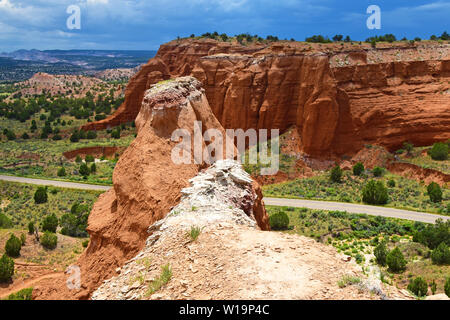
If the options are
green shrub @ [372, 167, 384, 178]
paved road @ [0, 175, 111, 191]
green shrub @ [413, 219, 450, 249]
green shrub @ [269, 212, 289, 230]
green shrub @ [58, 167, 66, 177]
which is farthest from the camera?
green shrub @ [58, 167, 66, 177]

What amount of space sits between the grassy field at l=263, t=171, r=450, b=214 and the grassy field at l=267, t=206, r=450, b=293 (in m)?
6.17

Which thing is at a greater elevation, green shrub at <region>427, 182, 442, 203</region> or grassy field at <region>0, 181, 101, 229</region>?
green shrub at <region>427, 182, 442, 203</region>

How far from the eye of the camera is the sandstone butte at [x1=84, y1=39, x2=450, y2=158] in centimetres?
5116

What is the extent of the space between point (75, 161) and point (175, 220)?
5767 cm

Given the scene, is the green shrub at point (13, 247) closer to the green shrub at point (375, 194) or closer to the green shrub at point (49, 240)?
the green shrub at point (49, 240)

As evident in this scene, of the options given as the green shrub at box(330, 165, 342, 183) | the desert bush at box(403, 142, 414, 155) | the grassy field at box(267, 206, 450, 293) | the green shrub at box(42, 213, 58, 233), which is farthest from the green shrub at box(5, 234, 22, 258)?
the desert bush at box(403, 142, 414, 155)

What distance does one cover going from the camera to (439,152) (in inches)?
1855

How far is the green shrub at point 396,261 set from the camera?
23.7 m

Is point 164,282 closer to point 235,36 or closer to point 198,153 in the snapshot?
point 198,153

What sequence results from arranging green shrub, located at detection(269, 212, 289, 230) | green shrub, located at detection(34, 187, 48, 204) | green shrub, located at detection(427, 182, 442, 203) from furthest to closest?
1. green shrub, located at detection(34, 187, 48, 204)
2. green shrub, located at detection(427, 182, 442, 203)
3. green shrub, located at detection(269, 212, 289, 230)

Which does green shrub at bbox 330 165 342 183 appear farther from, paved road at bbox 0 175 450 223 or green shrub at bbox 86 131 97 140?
green shrub at bbox 86 131 97 140

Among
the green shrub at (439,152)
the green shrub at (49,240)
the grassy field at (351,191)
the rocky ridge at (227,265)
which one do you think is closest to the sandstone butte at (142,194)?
the rocky ridge at (227,265)

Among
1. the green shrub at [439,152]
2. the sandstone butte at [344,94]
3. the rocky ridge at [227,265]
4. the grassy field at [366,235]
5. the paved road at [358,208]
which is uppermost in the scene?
the sandstone butte at [344,94]

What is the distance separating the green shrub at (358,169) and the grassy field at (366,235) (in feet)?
46.0
